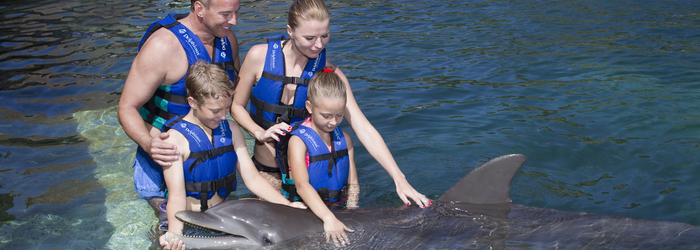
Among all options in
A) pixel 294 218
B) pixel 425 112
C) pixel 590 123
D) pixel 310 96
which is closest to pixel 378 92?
pixel 425 112

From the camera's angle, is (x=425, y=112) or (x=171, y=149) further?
(x=425, y=112)

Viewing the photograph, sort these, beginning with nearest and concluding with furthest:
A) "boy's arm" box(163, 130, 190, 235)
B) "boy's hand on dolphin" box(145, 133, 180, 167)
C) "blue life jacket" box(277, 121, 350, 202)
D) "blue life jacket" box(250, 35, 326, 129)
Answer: "boy's hand on dolphin" box(145, 133, 180, 167) → "boy's arm" box(163, 130, 190, 235) → "blue life jacket" box(277, 121, 350, 202) → "blue life jacket" box(250, 35, 326, 129)

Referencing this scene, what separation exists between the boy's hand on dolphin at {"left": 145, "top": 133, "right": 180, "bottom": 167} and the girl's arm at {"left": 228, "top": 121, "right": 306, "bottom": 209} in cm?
65

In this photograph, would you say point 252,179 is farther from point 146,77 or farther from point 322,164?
point 146,77

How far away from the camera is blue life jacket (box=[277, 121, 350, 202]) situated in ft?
15.4

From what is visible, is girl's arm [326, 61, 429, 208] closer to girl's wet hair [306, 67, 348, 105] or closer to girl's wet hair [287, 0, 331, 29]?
girl's wet hair [306, 67, 348, 105]

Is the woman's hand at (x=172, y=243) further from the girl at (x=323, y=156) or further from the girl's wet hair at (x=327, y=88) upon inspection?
the girl's wet hair at (x=327, y=88)

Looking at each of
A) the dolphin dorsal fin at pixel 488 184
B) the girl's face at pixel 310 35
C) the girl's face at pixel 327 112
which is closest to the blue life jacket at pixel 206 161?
the girl's face at pixel 327 112

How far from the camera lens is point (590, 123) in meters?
7.04

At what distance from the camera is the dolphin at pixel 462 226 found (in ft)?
12.5

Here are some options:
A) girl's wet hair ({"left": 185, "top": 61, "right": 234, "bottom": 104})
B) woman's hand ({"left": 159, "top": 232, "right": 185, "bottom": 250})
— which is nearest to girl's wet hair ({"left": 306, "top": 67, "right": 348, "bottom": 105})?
girl's wet hair ({"left": 185, "top": 61, "right": 234, "bottom": 104})

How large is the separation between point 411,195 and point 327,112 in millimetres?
1050

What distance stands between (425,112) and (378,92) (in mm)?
1206

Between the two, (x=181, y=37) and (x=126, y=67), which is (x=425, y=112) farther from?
(x=126, y=67)
